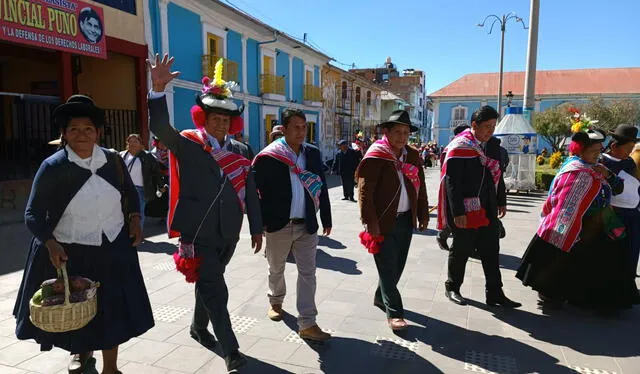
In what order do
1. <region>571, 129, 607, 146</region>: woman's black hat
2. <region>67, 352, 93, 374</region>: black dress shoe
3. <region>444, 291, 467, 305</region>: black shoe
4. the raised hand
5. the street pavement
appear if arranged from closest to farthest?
1. the raised hand
2. <region>67, 352, 93, 374</region>: black dress shoe
3. the street pavement
4. <region>571, 129, 607, 146</region>: woman's black hat
5. <region>444, 291, 467, 305</region>: black shoe

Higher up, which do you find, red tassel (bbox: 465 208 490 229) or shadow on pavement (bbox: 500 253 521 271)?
red tassel (bbox: 465 208 490 229)

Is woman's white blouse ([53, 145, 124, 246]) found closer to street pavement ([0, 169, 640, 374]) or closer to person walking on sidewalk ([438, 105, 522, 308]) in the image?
street pavement ([0, 169, 640, 374])

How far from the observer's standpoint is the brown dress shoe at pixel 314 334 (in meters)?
3.32

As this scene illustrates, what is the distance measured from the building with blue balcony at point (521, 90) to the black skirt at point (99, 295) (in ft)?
139

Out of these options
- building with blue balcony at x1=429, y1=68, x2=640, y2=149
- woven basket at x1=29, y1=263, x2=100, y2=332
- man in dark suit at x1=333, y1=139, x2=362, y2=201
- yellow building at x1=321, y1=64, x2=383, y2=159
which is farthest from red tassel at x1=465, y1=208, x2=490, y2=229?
building with blue balcony at x1=429, y1=68, x2=640, y2=149

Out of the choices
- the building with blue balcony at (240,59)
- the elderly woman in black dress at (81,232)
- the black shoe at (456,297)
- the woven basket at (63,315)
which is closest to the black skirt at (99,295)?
the elderly woman in black dress at (81,232)

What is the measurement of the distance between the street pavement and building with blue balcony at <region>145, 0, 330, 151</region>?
9697mm

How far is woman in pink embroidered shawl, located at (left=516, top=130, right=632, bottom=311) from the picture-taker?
12.5ft

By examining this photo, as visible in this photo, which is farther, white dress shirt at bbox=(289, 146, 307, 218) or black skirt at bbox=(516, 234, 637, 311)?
black skirt at bbox=(516, 234, 637, 311)

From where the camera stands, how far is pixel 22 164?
9.96 meters

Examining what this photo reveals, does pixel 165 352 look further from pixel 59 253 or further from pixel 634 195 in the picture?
pixel 634 195

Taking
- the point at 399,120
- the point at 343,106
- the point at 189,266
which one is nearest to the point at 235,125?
the point at 189,266

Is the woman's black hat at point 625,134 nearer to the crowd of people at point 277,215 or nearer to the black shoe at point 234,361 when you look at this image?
the crowd of people at point 277,215

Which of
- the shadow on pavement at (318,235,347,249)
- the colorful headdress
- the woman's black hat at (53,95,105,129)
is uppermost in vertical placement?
the colorful headdress
